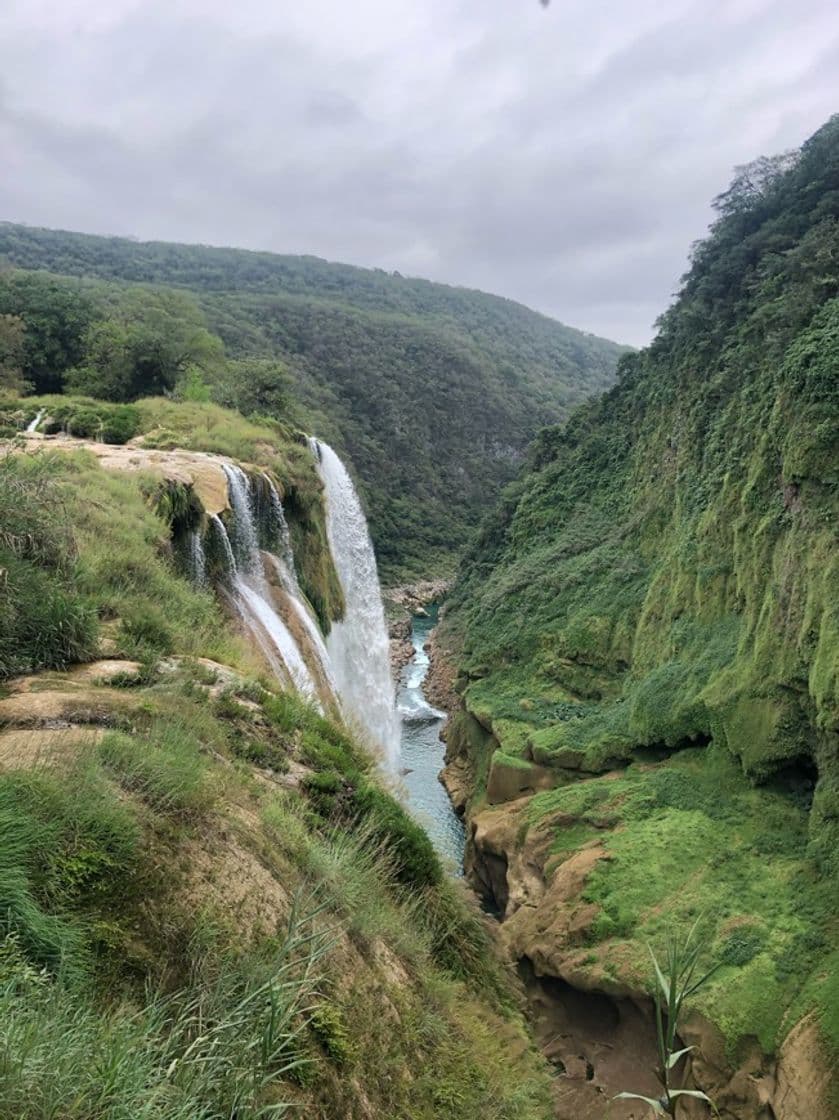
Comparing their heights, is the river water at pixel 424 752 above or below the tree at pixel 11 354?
below

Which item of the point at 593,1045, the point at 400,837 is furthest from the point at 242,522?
the point at 593,1045

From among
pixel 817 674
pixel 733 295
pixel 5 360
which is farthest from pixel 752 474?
pixel 5 360

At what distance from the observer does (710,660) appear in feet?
68.9

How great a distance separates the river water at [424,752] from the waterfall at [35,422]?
13.4m

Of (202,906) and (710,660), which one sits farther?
(710,660)

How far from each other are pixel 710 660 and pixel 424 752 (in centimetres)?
1373

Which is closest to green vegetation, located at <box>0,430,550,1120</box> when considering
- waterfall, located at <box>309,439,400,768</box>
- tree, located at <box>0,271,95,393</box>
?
waterfall, located at <box>309,439,400,768</box>

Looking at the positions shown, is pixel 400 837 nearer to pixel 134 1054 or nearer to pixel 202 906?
pixel 202 906

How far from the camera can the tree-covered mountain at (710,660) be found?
Result: 570 inches

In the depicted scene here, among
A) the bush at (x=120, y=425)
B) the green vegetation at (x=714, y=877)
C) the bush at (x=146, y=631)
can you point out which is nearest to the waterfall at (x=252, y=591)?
the bush at (x=146, y=631)

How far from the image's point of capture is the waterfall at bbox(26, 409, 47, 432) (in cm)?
1822

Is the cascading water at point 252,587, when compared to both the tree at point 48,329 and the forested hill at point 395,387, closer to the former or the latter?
the tree at point 48,329

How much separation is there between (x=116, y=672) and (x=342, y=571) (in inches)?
742

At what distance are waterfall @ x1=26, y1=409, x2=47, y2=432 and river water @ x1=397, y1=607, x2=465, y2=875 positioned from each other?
13360 mm
